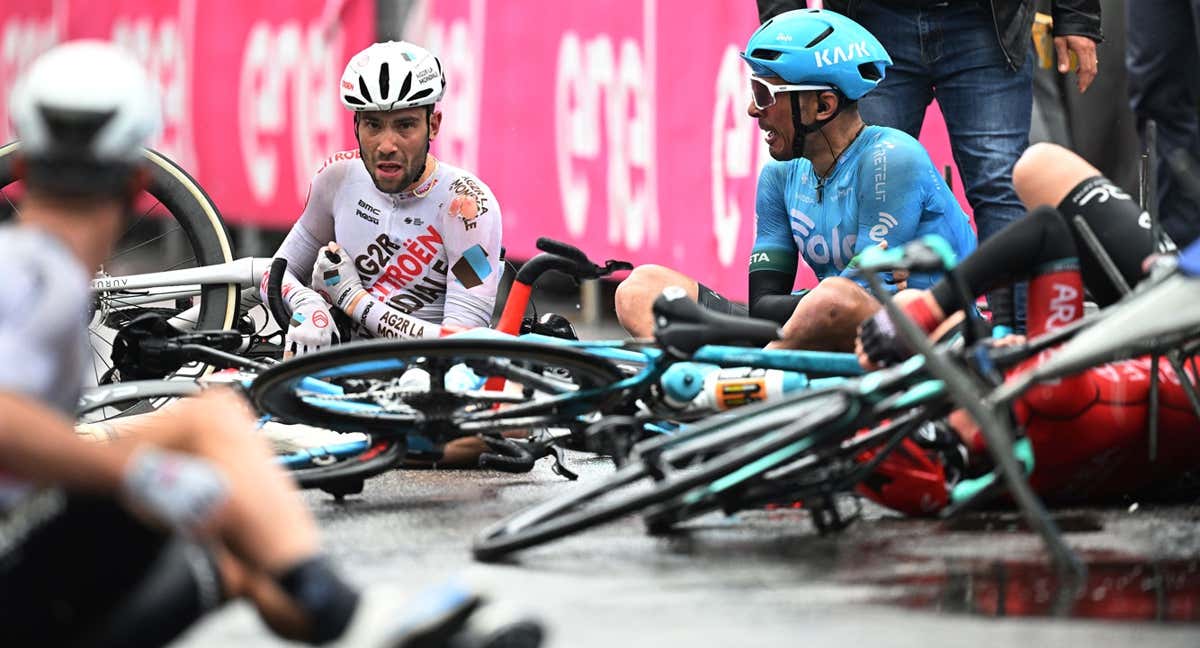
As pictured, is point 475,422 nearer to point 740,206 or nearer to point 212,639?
point 212,639

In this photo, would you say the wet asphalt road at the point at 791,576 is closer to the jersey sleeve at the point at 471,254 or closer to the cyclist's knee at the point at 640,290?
the cyclist's knee at the point at 640,290

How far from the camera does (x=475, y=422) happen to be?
239 inches

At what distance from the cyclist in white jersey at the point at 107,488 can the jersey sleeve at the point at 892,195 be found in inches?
145

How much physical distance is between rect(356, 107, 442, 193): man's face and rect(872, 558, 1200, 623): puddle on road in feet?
11.5

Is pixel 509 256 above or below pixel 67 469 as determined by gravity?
below

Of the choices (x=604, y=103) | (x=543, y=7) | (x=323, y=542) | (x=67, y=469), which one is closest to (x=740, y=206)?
(x=604, y=103)

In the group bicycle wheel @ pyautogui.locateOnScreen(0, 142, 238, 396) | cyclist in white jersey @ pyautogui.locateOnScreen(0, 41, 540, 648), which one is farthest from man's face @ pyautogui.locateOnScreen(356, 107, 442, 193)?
cyclist in white jersey @ pyautogui.locateOnScreen(0, 41, 540, 648)

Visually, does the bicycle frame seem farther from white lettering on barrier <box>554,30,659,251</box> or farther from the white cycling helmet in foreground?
the white cycling helmet in foreground

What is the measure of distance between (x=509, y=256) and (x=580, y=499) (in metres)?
7.33

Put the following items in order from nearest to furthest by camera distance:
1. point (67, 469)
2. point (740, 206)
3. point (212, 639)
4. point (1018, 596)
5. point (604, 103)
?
point (67, 469) < point (212, 639) < point (1018, 596) < point (740, 206) < point (604, 103)

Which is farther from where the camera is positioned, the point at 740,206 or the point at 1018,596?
the point at 740,206

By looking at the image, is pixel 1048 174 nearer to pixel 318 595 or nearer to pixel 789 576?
pixel 789 576

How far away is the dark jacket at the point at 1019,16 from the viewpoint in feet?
25.7

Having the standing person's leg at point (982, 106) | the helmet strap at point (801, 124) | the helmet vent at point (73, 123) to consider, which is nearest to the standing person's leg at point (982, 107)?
the standing person's leg at point (982, 106)
